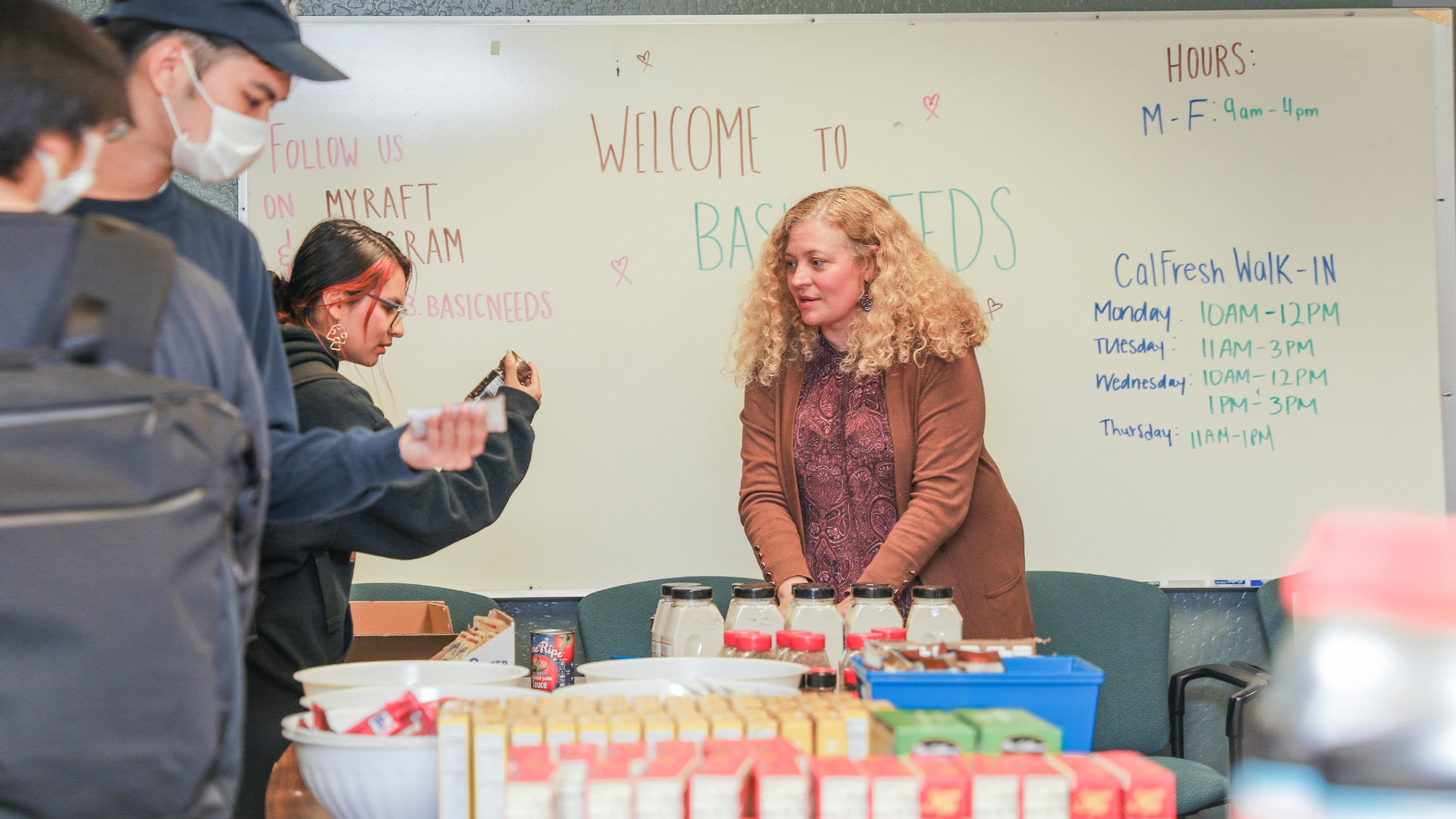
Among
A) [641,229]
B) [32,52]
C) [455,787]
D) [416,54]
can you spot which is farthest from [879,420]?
[416,54]

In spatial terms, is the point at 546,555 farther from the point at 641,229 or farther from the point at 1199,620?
the point at 1199,620

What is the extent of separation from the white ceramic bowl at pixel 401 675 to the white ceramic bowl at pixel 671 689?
9cm

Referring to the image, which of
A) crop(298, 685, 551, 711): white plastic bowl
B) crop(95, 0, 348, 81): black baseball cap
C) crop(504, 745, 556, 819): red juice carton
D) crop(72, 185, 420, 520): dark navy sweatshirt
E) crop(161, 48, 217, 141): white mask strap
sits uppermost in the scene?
crop(95, 0, 348, 81): black baseball cap

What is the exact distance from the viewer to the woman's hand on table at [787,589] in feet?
5.63

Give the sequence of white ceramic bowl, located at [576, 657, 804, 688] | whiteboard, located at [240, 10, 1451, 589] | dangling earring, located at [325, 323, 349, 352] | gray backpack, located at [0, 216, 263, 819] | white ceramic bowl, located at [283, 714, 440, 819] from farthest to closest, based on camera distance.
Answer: whiteboard, located at [240, 10, 1451, 589]
dangling earring, located at [325, 323, 349, 352]
white ceramic bowl, located at [576, 657, 804, 688]
white ceramic bowl, located at [283, 714, 440, 819]
gray backpack, located at [0, 216, 263, 819]

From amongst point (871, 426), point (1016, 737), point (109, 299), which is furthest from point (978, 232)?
point (109, 299)

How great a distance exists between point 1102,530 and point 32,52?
8.01ft

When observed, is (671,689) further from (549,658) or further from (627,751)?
(549,658)

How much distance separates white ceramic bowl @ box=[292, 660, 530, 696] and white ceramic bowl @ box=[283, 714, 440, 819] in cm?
16

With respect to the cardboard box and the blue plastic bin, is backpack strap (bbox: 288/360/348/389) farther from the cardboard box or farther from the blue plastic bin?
the blue plastic bin

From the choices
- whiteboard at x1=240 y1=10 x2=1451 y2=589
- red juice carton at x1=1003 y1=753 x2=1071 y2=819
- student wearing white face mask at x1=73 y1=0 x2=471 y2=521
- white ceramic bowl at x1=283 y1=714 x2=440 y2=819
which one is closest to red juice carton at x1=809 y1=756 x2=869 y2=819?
red juice carton at x1=1003 y1=753 x2=1071 y2=819

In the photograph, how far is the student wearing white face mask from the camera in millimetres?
1009

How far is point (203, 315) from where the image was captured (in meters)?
0.82

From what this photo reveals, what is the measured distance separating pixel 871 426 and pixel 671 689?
0.89m
